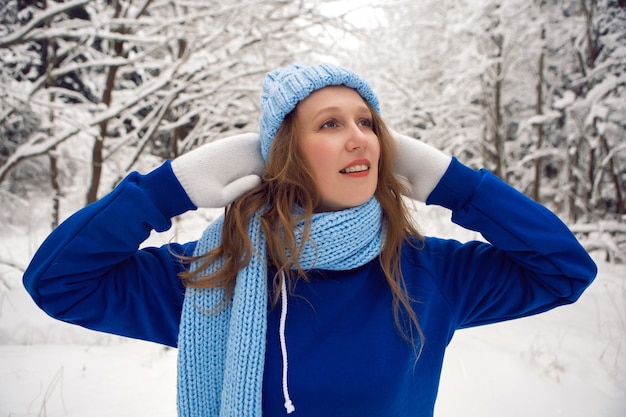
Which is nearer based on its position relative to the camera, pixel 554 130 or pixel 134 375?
pixel 134 375

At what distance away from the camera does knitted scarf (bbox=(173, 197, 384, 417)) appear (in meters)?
1.17

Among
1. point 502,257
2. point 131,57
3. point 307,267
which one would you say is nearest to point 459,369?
point 502,257

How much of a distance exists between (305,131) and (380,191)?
0.36 m

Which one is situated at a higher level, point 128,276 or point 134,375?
point 128,276

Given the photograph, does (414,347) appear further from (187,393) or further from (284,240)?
(187,393)

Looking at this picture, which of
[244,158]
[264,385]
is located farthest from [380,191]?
[264,385]

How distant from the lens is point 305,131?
4.30 feet

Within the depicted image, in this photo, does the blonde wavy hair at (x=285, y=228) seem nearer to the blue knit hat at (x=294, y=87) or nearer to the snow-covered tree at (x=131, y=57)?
the blue knit hat at (x=294, y=87)

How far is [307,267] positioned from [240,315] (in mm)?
254

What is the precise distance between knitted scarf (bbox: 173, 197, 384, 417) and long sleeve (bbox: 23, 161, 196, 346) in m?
0.13

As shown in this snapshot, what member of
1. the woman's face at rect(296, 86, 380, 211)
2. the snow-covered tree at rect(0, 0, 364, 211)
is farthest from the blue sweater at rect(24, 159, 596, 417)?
the snow-covered tree at rect(0, 0, 364, 211)

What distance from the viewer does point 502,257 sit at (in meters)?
1.34

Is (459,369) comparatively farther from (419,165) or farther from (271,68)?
(271,68)

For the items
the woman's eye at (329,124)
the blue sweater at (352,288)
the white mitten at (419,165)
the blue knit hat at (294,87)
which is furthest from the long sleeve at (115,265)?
the white mitten at (419,165)
